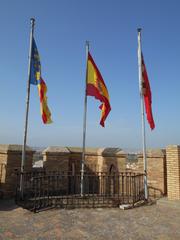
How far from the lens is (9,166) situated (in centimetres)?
834

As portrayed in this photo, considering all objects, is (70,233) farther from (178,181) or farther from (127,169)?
(127,169)

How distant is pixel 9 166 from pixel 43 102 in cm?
267

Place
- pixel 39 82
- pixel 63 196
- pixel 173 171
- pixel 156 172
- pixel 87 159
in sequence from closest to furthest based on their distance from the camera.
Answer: pixel 173 171 < pixel 63 196 < pixel 39 82 < pixel 156 172 < pixel 87 159

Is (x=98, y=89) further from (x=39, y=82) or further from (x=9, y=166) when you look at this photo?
(x=9, y=166)

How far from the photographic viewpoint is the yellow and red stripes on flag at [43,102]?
843 cm

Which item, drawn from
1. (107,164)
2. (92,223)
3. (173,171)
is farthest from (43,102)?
(173,171)

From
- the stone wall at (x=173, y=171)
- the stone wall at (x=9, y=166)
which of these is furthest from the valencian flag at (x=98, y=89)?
the stone wall at (x=9, y=166)

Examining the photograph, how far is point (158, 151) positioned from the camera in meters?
8.75

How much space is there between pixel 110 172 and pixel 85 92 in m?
3.48

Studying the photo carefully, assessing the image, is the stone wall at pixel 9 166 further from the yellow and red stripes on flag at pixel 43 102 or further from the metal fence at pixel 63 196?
the yellow and red stripes on flag at pixel 43 102

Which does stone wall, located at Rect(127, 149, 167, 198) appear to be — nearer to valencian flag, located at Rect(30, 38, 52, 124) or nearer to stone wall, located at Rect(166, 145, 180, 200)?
stone wall, located at Rect(166, 145, 180, 200)

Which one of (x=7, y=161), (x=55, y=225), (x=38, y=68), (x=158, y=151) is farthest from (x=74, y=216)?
(x=38, y=68)

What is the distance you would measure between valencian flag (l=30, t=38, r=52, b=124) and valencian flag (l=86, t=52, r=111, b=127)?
5.56 feet

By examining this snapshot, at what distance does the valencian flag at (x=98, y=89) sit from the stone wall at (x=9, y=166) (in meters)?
3.31
